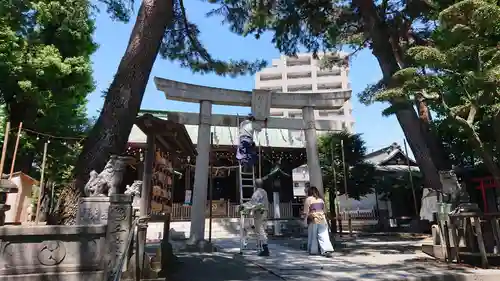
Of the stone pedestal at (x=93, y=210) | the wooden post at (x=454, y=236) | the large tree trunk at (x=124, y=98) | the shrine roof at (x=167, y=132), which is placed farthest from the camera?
the wooden post at (x=454, y=236)

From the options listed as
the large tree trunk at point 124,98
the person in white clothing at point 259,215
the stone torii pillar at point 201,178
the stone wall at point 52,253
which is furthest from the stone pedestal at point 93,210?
the stone torii pillar at point 201,178

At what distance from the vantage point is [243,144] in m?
9.73

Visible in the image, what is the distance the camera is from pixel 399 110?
9.41 meters

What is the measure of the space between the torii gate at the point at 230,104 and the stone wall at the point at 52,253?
499cm

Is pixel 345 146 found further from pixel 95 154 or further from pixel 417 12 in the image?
pixel 95 154

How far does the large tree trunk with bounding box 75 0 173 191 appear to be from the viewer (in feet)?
19.0

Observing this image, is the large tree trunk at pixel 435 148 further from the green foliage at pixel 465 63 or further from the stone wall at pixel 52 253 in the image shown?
the stone wall at pixel 52 253

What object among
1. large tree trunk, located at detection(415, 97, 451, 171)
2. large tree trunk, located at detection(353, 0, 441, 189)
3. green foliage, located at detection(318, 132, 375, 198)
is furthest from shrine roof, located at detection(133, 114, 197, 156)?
green foliage, located at detection(318, 132, 375, 198)

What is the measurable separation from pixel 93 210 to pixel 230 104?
6617 millimetres

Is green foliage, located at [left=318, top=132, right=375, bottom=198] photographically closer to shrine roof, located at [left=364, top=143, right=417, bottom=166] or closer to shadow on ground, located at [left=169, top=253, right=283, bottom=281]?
shrine roof, located at [left=364, top=143, right=417, bottom=166]

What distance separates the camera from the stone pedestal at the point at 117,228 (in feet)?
14.4

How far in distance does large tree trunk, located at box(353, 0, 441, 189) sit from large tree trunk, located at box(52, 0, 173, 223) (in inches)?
256

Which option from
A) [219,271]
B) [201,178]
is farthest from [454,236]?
[201,178]

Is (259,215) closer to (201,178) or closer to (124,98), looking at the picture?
(201,178)
